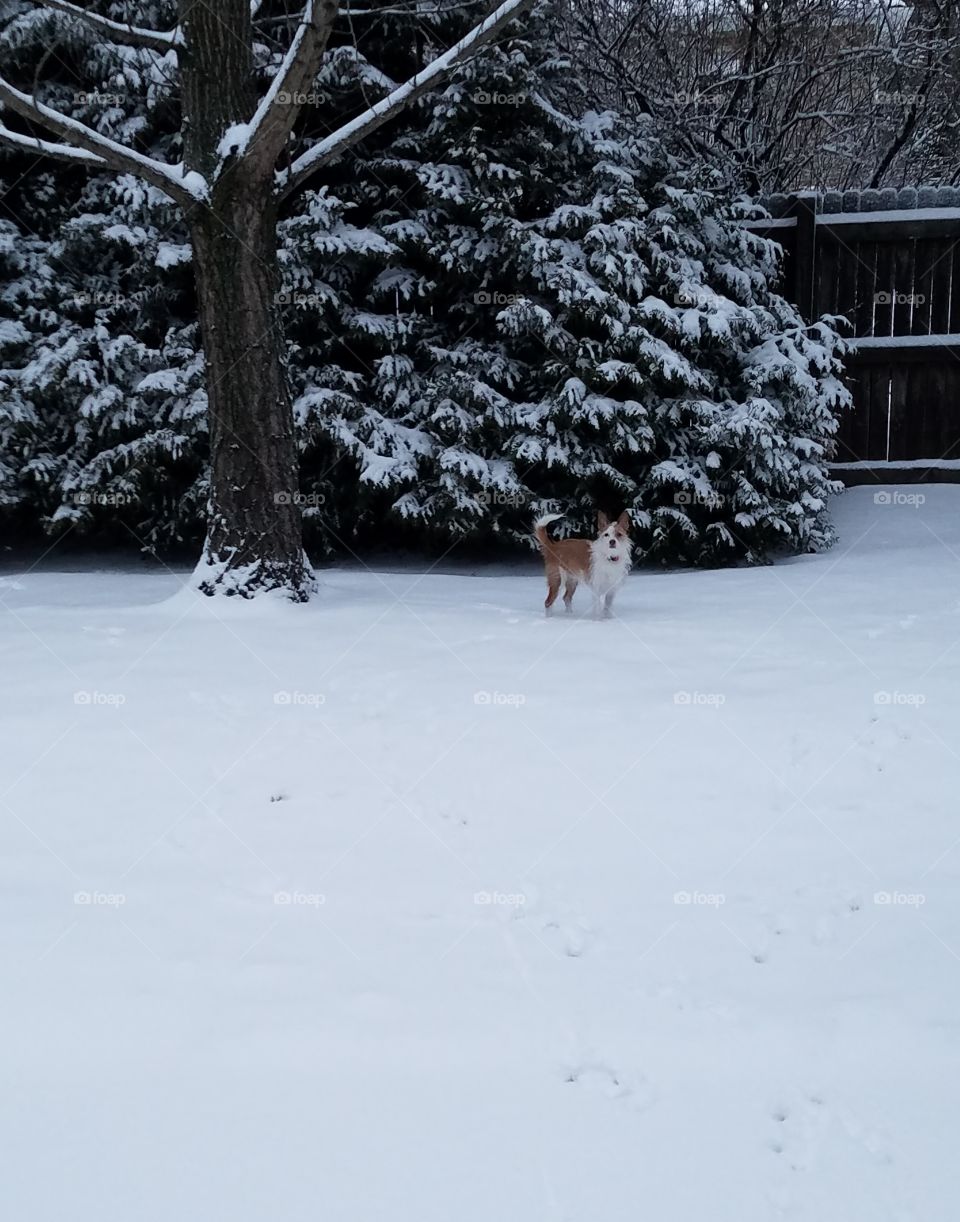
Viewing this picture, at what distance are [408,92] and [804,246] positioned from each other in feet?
18.3

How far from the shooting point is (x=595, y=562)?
6.54 meters

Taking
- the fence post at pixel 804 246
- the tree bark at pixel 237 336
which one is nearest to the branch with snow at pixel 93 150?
the tree bark at pixel 237 336

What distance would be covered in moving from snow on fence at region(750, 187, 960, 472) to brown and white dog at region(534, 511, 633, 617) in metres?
4.80

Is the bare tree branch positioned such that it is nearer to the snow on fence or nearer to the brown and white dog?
the brown and white dog

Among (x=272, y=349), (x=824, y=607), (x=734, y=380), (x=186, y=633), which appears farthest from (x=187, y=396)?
(x=824, y=607)

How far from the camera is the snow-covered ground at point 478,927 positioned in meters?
2.58

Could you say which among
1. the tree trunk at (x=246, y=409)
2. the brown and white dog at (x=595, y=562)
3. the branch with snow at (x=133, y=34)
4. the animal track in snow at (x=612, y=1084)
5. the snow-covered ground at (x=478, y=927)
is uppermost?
the branch with snow at (x=133, y=34)

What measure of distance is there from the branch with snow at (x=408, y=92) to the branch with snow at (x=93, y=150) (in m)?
0.60

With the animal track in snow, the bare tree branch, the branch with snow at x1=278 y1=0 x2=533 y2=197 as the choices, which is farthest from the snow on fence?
the animal track in snow

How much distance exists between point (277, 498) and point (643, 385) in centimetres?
323

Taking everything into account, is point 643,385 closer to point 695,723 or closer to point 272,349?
point 272,349

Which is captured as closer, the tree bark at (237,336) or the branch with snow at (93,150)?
the branch with snow at (93,150)

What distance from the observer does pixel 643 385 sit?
8367mm

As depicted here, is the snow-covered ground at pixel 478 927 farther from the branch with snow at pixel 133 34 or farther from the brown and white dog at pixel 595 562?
the branch with snow at pixel 133 34
